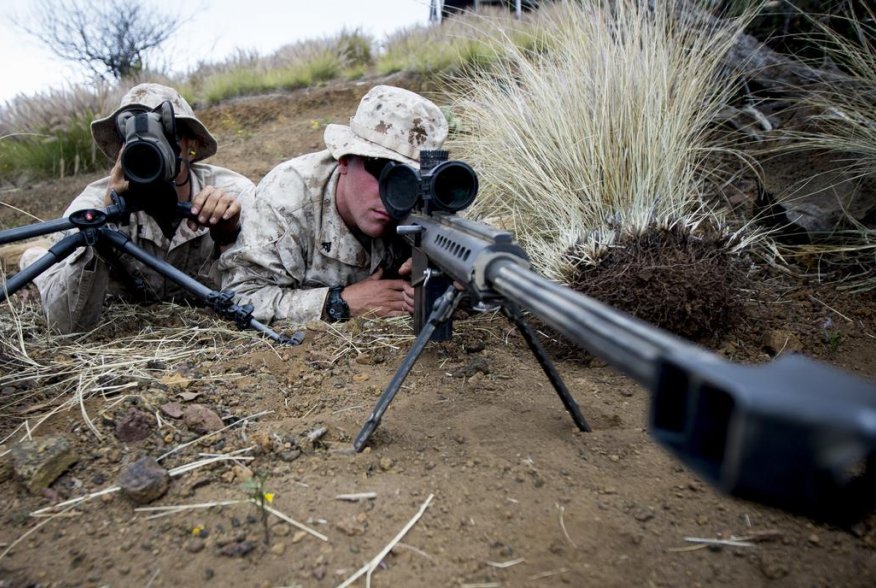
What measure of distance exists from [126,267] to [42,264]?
2.34ft

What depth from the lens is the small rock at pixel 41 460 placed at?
1749 millimetres

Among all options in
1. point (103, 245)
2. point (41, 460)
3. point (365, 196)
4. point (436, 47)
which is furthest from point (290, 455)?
point (436, 47)

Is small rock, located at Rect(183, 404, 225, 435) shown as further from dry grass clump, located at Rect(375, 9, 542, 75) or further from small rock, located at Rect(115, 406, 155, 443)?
dry grass clump, located at Rect(375, 9, 542, 75)

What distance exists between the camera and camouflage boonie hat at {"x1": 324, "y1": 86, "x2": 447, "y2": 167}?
2.90 metres

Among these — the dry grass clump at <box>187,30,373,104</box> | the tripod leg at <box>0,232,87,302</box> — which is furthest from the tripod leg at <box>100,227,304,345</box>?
the dry grass clump at <box>187,30,373,104</box>

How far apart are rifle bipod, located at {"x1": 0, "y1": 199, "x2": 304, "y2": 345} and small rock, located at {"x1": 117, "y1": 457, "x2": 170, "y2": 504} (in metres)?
1.10

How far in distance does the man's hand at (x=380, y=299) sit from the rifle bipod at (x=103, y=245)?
1.28 ft

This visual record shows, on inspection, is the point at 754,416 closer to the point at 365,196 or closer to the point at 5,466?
the point at 5,466

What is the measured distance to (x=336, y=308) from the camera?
3107mm

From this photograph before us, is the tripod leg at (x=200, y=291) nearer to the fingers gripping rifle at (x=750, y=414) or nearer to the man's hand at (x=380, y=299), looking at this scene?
the man's hand at (x=380, y=299)

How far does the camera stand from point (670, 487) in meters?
1.66

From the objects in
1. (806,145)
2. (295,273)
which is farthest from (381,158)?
(806,145)

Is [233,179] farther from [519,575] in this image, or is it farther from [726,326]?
Answer: [519,575]

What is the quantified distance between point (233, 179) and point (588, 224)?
7.03 feet
